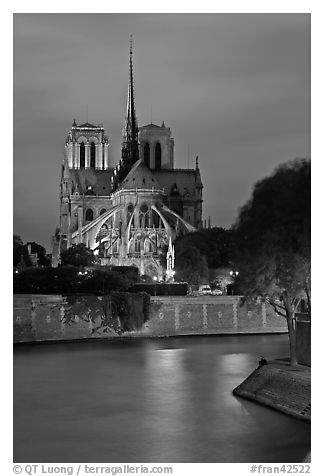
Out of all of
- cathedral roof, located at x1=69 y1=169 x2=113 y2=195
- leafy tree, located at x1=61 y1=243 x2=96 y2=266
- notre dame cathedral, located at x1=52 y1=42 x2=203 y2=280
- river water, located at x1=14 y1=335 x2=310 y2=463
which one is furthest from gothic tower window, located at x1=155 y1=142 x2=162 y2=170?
river water, located at x1=14 y1=335 x2=310 y2=463

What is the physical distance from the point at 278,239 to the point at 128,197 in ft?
118

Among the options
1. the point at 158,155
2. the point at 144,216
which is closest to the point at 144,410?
the point at 144,216

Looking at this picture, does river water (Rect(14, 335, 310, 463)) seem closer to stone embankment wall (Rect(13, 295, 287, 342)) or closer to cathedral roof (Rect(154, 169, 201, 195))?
stone embankment wall (Rect(13, 295, 287, 342))

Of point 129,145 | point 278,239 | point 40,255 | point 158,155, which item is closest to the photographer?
point 278,239

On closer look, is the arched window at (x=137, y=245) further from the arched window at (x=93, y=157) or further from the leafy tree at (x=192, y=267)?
the arched window at (x=93, y=157)

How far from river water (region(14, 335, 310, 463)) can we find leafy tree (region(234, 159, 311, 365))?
6.46ft

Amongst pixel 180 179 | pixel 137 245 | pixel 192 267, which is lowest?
pixel 192 267

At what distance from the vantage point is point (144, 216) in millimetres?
47875

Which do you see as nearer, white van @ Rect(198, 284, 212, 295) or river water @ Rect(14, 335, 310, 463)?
river water @ Rect(14, 335, 310, 463)

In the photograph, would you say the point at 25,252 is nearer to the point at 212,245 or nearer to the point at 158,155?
the point at 212,245

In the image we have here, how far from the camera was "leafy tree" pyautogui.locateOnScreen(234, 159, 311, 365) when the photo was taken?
11263 mm

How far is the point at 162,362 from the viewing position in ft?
70.9
